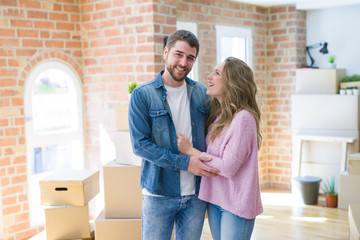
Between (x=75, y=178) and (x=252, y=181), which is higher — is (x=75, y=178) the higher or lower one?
the lower one

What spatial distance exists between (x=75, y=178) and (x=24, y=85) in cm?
127

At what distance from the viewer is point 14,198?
13.9ft

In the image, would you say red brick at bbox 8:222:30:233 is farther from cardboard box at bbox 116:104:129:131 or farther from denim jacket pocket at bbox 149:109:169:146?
denim jacket pocket at bbox 149:109:169:146

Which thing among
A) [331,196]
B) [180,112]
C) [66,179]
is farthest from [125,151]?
[331,196]

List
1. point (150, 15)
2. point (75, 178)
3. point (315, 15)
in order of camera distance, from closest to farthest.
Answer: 1. point (75, 178)
2. point (150, 15)
3. point (315, 15)

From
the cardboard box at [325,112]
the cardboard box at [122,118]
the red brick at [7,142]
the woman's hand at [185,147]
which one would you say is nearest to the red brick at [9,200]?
the red brick at [7,142]

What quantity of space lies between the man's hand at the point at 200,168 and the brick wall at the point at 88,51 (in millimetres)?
2048

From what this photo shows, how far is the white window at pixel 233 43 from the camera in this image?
18.1ft

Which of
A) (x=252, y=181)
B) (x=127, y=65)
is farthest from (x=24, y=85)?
(x=252, y=181)

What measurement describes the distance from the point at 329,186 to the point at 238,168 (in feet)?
11.9

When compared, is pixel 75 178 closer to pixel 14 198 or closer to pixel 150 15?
pixel 14 198

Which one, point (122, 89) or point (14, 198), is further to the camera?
point (122, 89)

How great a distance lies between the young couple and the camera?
7.25 feet

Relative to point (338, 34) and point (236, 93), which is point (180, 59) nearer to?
point (236, 93)
